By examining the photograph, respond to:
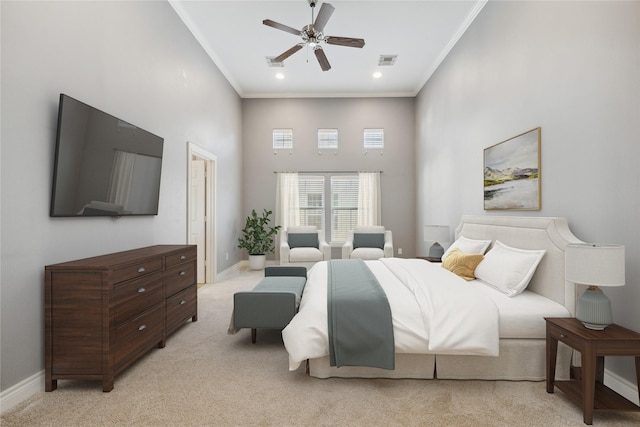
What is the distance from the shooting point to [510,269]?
2781 millimetres

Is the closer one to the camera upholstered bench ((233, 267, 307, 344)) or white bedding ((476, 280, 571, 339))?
white bedding ((476, 280, 571, 339))

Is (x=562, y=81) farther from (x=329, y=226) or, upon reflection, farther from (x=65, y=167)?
(x=329, y=226)

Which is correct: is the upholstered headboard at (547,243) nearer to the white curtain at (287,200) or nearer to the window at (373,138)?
the window at (373,138)

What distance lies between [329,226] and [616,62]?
5574mm

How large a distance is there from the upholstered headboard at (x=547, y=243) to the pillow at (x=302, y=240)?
3.53 meters

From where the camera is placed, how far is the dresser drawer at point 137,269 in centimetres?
228

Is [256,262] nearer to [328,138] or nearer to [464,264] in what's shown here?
[328,138]

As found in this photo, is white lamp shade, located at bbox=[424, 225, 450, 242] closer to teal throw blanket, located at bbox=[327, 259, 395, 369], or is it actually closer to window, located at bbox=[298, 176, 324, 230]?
teal throw blanket, located at bbox=[327, 259, 395, 369]

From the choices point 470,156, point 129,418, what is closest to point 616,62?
point 470,156

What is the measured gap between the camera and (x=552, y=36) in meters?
2.80

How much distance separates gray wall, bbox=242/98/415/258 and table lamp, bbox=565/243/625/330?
521 cm

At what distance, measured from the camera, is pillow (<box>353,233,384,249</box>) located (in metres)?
6.30

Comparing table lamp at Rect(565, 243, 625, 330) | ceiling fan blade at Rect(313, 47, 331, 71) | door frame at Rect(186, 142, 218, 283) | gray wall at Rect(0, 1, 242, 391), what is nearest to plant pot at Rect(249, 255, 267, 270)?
door frame at Rect(186, 142, 218, 283)

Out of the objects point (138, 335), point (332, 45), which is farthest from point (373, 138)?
point (138, 335)
